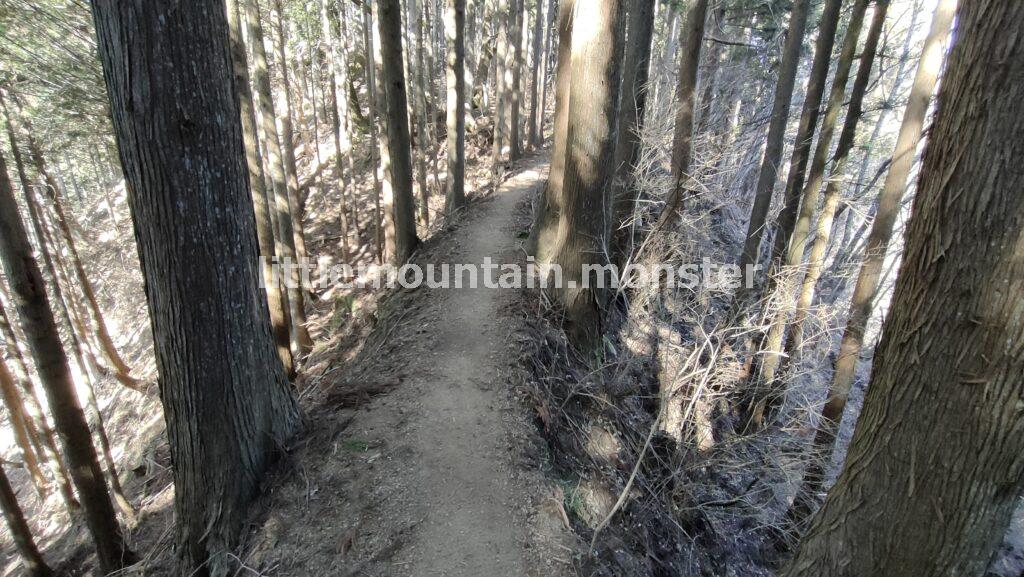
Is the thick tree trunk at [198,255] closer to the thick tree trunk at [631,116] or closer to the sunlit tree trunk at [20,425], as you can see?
the thick tree trunk at [631,116]

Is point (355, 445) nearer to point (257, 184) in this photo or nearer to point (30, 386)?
point (257, 184)

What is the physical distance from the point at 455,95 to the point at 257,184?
4605mm

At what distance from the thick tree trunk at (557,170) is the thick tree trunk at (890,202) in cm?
429

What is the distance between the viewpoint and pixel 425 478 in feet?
14.0

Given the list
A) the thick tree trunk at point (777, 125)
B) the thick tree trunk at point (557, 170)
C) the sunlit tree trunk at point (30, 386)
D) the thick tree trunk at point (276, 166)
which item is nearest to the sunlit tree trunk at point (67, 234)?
the sunlit tree trunk at point (30, 386)

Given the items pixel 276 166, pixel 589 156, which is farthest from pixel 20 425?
pixel 589 156

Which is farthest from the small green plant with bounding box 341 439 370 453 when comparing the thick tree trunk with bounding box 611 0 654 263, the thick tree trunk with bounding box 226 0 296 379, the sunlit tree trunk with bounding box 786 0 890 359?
the sunlit tree trunk with bounding box 786 0 890 359

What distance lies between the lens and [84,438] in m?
5.38

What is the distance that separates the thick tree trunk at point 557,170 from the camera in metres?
7.36

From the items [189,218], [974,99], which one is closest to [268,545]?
[189,218]

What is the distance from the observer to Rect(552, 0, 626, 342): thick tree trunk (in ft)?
18.3

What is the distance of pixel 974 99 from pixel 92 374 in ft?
72.0

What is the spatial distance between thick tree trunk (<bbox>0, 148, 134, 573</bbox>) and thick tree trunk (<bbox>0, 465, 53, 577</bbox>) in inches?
70.8

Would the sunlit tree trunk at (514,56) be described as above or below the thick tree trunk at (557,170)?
above
